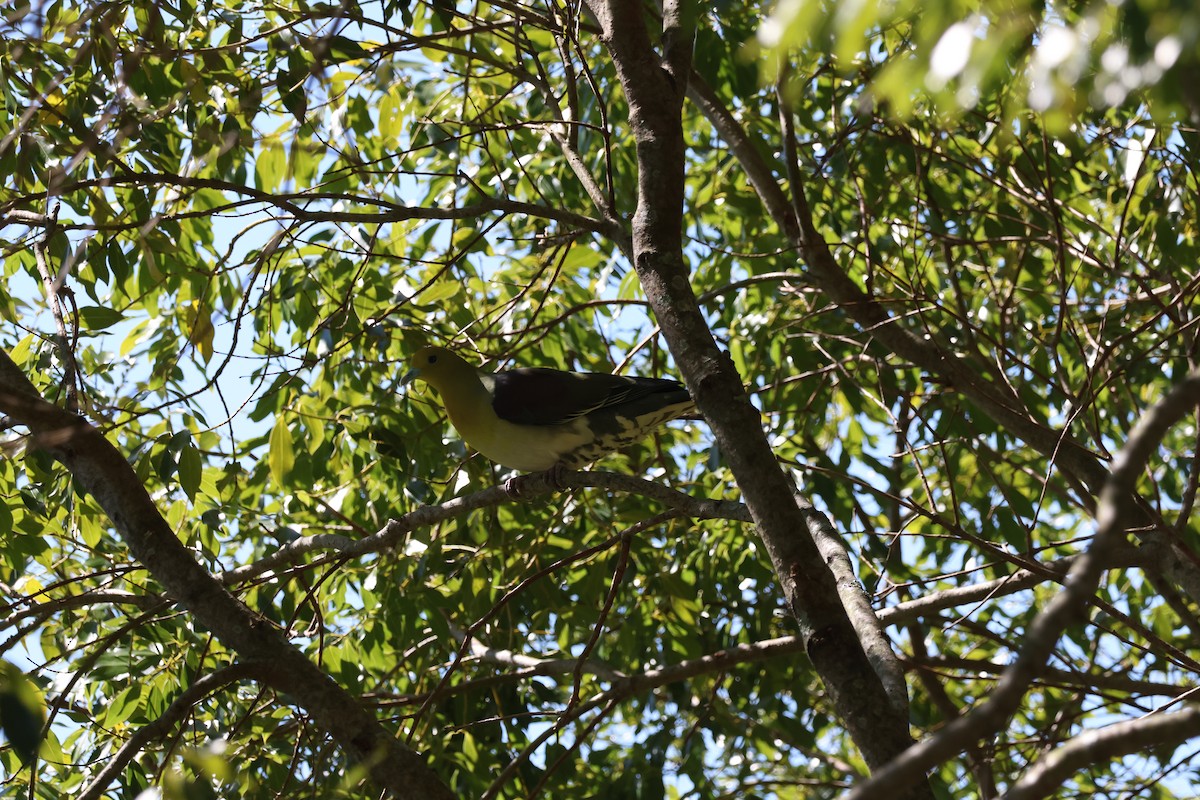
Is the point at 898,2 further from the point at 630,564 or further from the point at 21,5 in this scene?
the point at 630,564

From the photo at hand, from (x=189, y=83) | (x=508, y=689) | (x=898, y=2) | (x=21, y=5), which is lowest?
(x=898, y=2)

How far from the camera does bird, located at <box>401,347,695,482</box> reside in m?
4.21

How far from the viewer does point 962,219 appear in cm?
503

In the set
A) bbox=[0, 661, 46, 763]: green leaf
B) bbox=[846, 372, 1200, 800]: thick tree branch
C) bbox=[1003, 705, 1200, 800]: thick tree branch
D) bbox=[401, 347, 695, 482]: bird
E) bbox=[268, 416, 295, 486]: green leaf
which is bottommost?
bbox=[1003, 705, 1200, 800]: thick tree branch

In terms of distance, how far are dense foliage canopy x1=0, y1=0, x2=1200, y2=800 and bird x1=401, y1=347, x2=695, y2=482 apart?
0.52 ft

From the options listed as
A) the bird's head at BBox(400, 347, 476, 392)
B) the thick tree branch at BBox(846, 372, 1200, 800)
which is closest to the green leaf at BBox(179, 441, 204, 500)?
the bird's head at BBox(400, 347, 476, 392)

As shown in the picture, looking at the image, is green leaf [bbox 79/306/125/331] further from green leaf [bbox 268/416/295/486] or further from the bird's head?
the bird's head

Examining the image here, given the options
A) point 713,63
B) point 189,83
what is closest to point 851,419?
Answer: point 713,63

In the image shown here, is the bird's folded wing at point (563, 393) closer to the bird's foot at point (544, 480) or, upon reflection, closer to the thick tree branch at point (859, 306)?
the bird's foot at point (544, 480)

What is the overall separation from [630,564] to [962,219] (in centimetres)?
223

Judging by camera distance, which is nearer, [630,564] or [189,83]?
[189,83]

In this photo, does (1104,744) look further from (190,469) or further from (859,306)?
(859,306)

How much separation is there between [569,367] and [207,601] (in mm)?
2433

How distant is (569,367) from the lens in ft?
15.2
